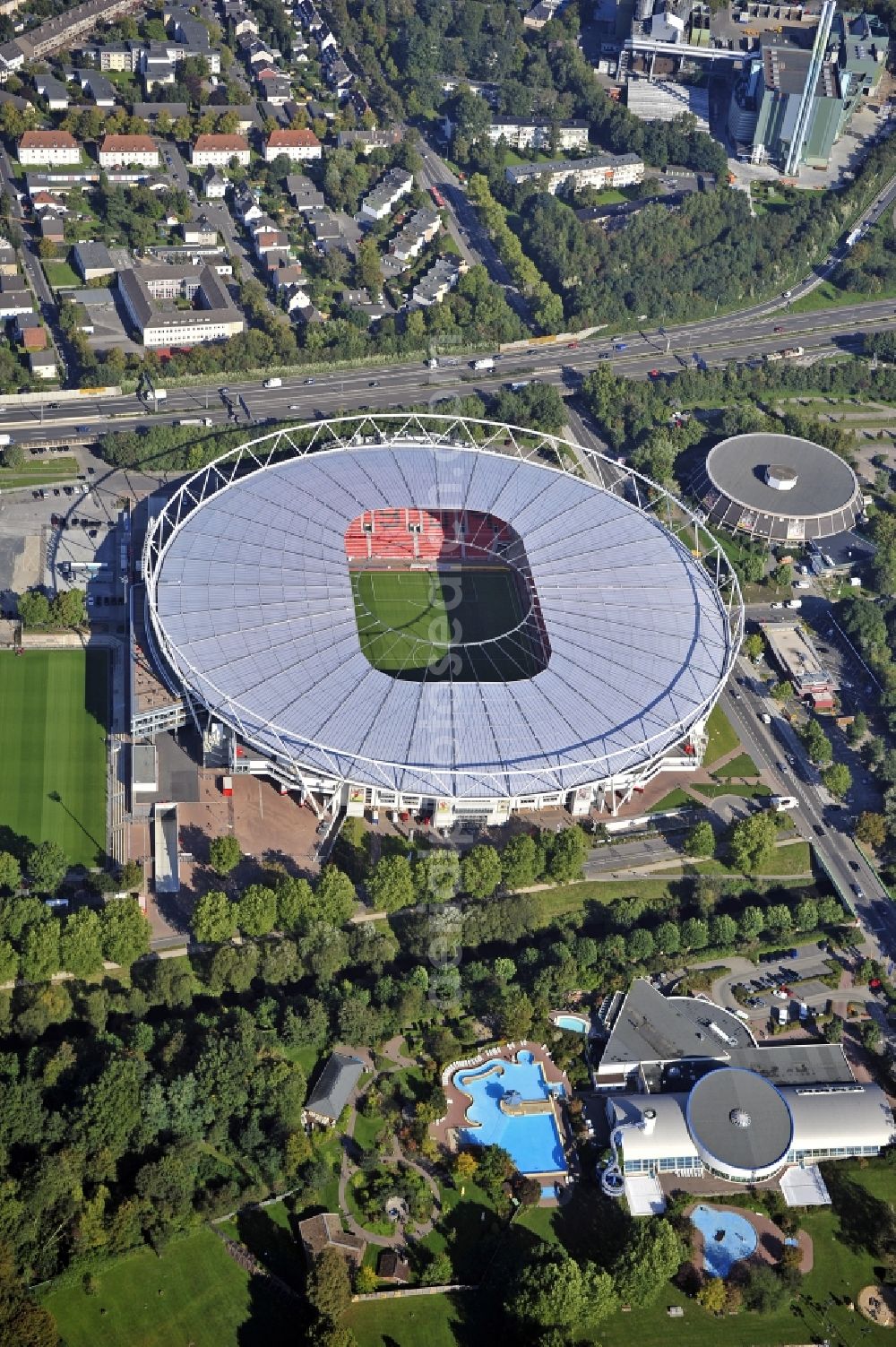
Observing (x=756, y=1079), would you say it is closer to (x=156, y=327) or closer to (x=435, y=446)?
(x=435, y=446)

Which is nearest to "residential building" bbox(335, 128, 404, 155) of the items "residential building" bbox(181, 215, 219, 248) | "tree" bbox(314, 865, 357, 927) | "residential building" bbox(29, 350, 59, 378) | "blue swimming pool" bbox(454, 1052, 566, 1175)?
"residential building" bbox(181, 215, 219, 248)

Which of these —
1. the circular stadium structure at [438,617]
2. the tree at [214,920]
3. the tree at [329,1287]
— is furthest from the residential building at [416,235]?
the tree at [329,1287]

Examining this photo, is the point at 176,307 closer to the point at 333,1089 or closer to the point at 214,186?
the point at 214,186

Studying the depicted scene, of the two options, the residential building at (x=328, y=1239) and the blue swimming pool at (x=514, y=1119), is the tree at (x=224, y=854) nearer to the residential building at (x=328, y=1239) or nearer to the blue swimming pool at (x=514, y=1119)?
the blue swimming pool at (x=514, y=1119)

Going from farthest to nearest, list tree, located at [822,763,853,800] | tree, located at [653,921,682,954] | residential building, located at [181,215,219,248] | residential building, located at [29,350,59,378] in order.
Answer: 1. residential building, located at [181,215,219,248]
2. residential building, located at [29,350,59,378]
3. tree, located at [822,763,853,800]
4. tree, located at [653,921,682,954]

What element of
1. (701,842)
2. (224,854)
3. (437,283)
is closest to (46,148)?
(437,283)

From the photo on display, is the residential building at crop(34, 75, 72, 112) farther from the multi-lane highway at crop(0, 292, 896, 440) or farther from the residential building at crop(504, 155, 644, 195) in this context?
the multi-lane highway at crop(0, 292, 896, 440)
